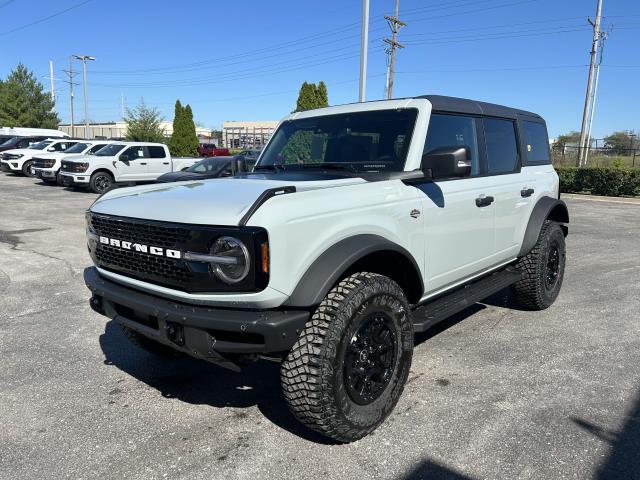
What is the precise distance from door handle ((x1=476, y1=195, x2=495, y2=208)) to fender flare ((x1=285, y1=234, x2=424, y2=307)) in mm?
1412

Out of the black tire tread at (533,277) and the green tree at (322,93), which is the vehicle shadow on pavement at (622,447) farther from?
the green tree at (322,93)

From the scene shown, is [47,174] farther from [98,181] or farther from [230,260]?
[230,260]

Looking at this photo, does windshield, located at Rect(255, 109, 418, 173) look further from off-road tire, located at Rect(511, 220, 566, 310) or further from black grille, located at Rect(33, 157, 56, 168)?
black grille, located at Rect(33, 157, 56, 168)

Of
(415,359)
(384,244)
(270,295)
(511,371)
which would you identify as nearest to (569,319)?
(511,371)

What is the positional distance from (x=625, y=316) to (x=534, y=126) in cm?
216

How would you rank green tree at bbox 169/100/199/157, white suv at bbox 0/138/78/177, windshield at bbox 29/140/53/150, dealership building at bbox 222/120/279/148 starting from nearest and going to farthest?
1. white suv at bbox 0/138/78/177
2. windshield at bbox 29/140/53/150
3. green tree at bbox 169/100/199/157
4. dealership building at bbox 222/120/279/148

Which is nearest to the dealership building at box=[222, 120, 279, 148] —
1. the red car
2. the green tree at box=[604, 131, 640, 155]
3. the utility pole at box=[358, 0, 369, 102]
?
the red car

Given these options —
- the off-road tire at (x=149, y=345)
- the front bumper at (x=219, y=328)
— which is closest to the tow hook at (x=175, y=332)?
the front bumper at (x=219, y=328)

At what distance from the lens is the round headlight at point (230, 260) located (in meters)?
2.44

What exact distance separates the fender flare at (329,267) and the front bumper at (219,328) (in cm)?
10

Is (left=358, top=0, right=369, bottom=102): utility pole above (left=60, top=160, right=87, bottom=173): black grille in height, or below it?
above

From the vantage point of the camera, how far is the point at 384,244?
2951mm

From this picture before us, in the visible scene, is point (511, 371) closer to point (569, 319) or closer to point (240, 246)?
point (569, 319)

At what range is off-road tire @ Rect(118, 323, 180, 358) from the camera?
383 cm
